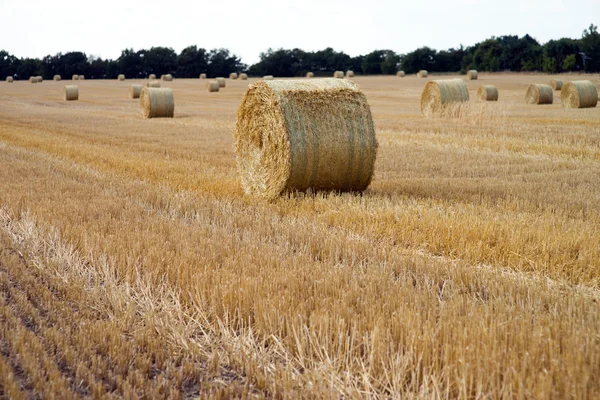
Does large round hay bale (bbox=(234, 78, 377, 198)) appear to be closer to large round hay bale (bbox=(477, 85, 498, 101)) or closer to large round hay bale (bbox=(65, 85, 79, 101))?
large round hay bale (bbox=(477, 85, 498, 101))

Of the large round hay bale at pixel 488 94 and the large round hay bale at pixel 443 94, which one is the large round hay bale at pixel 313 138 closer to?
the large round hay bale at pixel 443 94

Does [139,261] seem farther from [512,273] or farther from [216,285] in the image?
[512,273]

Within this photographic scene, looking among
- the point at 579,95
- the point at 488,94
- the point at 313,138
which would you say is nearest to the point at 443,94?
the point at 579,95

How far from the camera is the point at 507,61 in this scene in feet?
210

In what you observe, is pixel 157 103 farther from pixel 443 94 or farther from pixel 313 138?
pixel 313 138

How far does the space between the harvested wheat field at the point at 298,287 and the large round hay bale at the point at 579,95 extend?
1727 centimetres

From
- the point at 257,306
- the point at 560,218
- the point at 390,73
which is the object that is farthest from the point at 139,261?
the point at 390,73

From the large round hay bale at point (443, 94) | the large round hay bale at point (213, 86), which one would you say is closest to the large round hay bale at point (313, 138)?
the large round hay bale at point (443, 94)

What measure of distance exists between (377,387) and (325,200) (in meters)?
4.68

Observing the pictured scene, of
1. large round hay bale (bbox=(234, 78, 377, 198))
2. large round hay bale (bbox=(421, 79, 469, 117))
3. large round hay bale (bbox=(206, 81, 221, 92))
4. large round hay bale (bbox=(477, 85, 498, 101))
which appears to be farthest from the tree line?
large round hay bale (bbox=(234, 78, 377, 198))

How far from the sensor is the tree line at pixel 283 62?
212 ft

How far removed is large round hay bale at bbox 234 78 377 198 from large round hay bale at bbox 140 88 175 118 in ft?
52.6

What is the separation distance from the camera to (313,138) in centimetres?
831

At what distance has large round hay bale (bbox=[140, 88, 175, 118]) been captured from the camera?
952 inches
